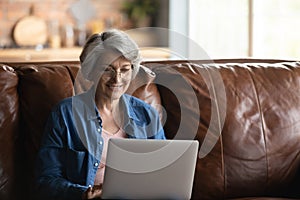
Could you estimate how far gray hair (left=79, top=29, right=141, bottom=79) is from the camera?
6.86 feet

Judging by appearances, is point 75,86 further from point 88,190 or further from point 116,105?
point 88,190

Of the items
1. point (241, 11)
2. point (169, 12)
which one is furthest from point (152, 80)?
point (169, 12)

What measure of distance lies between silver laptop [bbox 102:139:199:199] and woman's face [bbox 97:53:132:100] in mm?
350

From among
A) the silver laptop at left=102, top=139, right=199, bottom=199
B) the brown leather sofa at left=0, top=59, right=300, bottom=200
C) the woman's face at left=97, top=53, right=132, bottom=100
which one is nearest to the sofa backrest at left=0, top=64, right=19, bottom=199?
the brown leather sofa at left=0, top=59, right=300, bottom=200

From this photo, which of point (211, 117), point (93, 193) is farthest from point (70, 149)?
point (211, 117)

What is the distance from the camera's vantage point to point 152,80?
7.84 feet

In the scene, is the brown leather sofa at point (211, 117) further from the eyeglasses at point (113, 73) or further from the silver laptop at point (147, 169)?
the silver laptop at point (147, 169)

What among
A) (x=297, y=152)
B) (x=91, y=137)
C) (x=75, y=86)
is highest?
(x=75, y=86)

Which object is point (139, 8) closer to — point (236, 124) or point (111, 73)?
point (236, 124)

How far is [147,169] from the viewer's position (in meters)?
1.76

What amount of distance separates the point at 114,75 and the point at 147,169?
447mm

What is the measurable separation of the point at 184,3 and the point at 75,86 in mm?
3659

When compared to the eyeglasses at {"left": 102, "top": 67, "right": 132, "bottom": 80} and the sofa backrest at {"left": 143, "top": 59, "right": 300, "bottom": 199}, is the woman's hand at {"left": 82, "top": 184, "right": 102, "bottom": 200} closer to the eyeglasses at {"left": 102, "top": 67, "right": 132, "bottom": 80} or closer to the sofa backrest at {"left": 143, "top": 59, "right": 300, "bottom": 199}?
the eyeglasses at {"left": 102, "top": 67, "right": 132, "bottom": 80}

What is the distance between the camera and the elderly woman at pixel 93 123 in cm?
198
